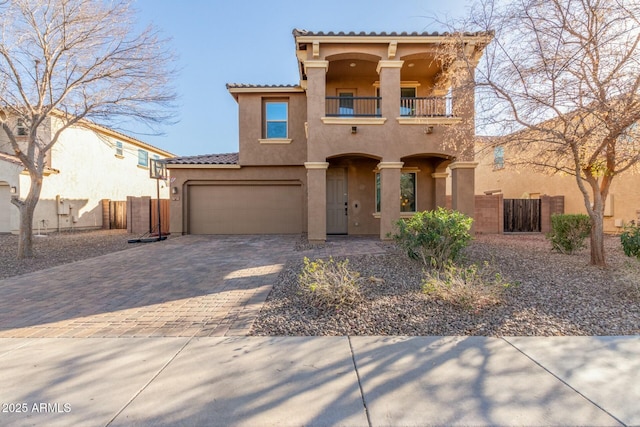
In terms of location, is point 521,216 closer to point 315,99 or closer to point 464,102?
point 464,102

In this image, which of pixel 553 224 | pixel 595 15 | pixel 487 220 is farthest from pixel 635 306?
pixel 487 220

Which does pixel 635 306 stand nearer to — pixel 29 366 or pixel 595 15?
pixel 595 15

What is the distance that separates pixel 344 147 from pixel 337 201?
353 cm

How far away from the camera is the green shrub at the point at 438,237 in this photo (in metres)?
6.57

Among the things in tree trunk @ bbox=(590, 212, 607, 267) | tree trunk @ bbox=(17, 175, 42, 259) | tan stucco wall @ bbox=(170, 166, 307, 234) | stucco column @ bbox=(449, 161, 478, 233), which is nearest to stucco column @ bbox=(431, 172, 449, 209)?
stucco column @ bbox=(449, 161, 478, 233)

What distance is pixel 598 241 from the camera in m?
7.05

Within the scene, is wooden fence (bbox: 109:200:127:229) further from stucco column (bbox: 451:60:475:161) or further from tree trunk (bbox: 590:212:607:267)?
tree trunk (bbox: 590:212:607:267)

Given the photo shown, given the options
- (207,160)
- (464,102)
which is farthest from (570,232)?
(207,160)

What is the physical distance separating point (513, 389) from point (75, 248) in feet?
42.8

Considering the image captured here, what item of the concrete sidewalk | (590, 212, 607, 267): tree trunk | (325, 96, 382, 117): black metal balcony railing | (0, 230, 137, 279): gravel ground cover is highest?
(325, 96, 382, 117): black metal balcony railing

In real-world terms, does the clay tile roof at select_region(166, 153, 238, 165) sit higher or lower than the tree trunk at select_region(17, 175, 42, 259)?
higher

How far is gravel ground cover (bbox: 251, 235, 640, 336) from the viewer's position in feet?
13.0

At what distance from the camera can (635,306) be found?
4641mm

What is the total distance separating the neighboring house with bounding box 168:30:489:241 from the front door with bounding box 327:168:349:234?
0.04m
